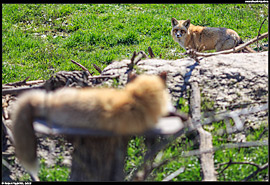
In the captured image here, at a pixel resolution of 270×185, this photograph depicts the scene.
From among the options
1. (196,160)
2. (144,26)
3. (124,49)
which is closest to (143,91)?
(196,160)

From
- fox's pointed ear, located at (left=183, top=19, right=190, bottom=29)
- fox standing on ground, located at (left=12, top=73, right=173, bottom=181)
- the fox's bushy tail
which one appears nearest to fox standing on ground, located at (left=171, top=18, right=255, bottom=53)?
fox's pointed ear, located at (left=183, top=19, right=190, bottom=29)

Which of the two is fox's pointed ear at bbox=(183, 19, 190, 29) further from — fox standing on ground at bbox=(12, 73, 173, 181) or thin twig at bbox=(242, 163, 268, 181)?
fox standing on ground at bbox=(12, 73, 173, 181)

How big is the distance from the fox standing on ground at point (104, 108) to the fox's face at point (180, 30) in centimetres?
730

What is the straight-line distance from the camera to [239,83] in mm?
5492

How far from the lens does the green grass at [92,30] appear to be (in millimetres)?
9117

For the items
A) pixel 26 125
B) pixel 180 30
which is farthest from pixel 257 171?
pixel 180 30

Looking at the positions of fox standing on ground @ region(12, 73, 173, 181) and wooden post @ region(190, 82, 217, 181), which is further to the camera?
wooden post @ region(190, 82, 217, 181)

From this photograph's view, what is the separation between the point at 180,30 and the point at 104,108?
753 cm

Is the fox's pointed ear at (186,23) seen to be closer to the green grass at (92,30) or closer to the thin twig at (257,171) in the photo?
the green grass at (92,30)

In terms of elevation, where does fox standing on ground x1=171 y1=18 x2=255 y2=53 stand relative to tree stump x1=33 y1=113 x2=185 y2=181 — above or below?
above

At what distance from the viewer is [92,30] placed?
1075cm

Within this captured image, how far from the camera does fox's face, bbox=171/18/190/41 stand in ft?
32.9

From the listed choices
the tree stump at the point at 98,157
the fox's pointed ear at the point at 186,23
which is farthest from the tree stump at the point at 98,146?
the fox's pointed ear at the point at 186,23

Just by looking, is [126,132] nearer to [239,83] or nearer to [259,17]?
[239,83]
